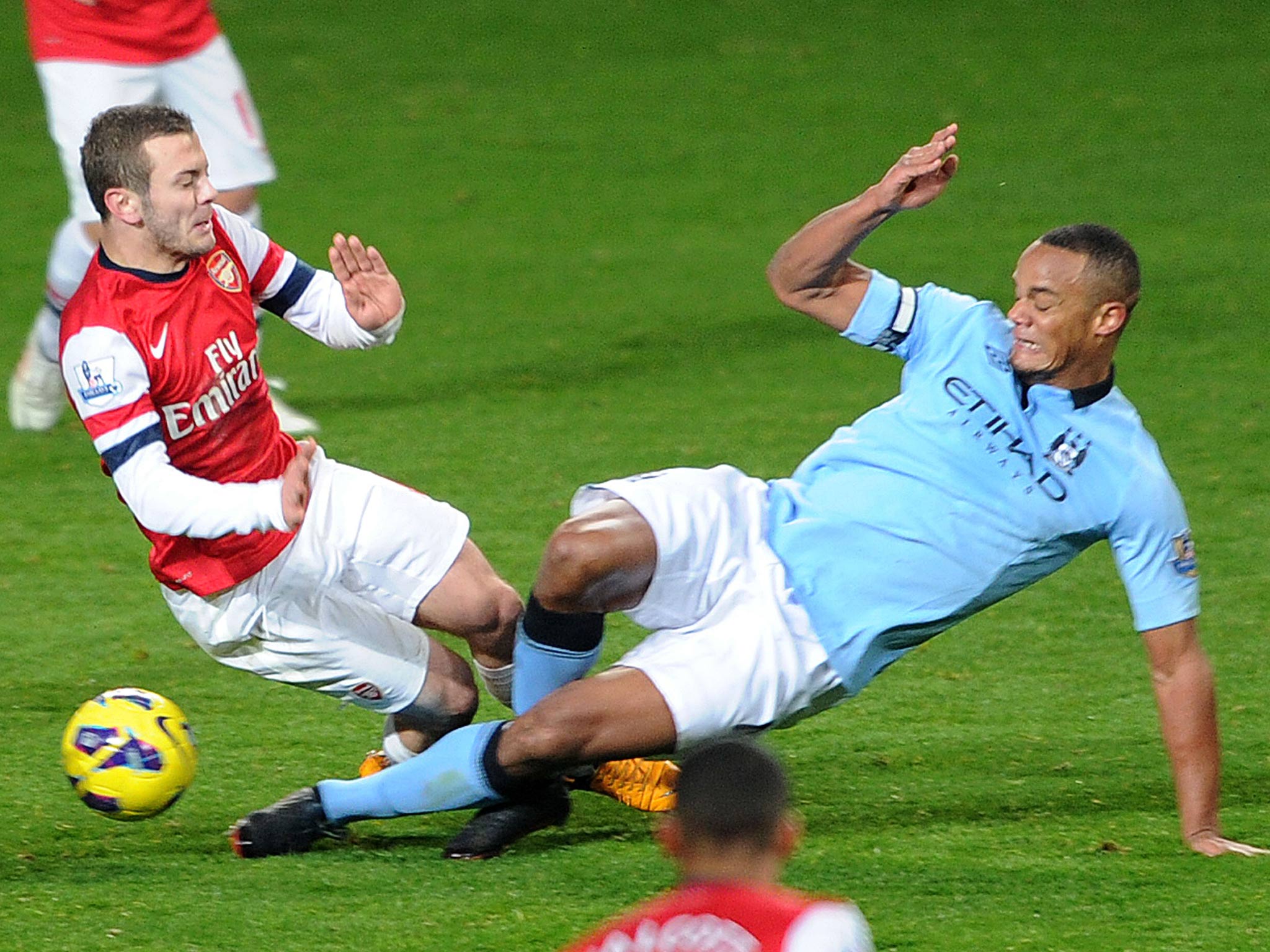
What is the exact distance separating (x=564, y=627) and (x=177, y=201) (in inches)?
44.7

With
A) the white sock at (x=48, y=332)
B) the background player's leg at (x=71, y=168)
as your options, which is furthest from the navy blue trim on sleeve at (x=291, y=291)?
the white sock at (x=48, y=332)

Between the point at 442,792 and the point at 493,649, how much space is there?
439mm

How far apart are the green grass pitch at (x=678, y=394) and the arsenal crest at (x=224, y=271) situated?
1.10 meters

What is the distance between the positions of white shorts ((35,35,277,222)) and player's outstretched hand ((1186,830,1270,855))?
13.6ft

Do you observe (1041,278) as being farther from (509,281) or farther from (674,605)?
(509,281)

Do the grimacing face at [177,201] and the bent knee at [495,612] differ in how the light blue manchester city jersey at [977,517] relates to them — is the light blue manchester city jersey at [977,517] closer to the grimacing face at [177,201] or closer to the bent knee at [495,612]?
the bent knee at [495,612]

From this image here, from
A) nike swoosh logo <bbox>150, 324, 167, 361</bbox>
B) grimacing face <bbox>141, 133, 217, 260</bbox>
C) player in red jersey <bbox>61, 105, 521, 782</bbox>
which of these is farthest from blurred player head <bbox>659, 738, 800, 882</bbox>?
grimacing face <bbox>141, 133, 217, 260</bbox>

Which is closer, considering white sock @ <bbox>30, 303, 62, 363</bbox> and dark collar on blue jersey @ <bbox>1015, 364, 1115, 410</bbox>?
dark collar on blue jersey @ <bbox>1015, 364, 1115, 410</bbox>

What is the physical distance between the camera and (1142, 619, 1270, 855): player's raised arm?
151 inches

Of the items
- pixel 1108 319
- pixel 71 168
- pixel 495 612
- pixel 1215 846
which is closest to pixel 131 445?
pixel 495 612

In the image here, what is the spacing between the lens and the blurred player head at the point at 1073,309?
398 cm

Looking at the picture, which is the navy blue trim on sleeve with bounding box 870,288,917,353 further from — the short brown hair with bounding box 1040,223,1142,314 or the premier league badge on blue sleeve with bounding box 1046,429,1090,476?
the premier league badge on blue sleeve with bounding box 1046,429,1090,476

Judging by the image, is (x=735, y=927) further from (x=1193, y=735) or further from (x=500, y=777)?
(x=1193, y=735)

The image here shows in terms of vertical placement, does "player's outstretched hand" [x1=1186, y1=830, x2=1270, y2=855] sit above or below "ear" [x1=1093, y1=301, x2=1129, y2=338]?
below
